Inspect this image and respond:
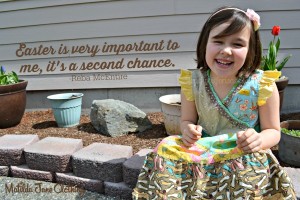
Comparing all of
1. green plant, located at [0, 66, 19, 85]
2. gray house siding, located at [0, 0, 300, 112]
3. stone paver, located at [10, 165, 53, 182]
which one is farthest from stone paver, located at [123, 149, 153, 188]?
green plant, located at [0, 66, 19, 85]

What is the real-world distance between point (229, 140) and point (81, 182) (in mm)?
1187

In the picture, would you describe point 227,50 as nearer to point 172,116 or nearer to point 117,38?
point 172,116

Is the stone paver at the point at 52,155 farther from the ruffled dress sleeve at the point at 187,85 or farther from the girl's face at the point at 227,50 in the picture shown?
the girl's face at the point at 227,50

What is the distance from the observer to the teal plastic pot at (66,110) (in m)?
3.06

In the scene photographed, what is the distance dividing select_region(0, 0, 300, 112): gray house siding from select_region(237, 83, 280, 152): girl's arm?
1898 millimetres

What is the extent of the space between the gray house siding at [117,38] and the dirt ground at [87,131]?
0.35 meters

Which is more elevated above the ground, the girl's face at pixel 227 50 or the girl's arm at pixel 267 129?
the girl's face at pixel 227 50

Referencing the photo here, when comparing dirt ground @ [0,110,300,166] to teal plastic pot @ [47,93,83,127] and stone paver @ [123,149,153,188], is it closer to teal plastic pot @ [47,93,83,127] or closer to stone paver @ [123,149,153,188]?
teal plastic pot @ [47,93,83,127]

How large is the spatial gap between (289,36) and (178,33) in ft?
3.83

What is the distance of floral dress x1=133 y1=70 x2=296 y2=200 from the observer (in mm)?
1238

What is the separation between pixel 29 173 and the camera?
2.23m

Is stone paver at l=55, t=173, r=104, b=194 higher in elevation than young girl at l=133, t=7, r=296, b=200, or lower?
lower

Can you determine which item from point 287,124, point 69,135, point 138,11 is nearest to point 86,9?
point 138,11

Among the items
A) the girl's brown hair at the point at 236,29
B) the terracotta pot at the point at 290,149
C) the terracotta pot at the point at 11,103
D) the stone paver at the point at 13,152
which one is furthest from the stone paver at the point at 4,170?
the terracotta pot at the point at 290,149
